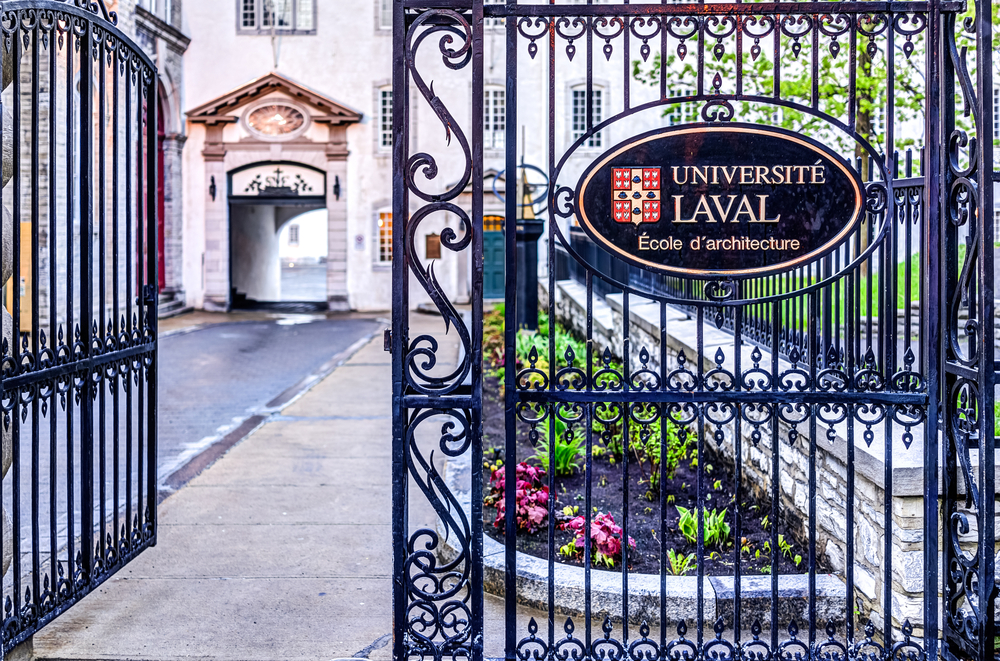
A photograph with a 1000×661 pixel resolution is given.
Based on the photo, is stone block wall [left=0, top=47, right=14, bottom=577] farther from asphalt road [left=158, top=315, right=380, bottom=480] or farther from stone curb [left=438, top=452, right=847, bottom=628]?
asphalt road [left=158, top=315, right=380, bottom=480]

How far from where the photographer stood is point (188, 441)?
27.7ft

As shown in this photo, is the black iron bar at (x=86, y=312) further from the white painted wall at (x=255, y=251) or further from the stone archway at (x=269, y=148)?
the white painted wall at (x=255, y=251)

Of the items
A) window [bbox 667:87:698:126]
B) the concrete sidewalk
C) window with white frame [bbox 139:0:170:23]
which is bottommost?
the concrete sidewalk

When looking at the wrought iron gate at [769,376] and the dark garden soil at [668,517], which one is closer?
the wrought iron gate at [769,376]

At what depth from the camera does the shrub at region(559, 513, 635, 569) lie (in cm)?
457

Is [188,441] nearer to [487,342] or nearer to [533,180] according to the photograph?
[487,342]

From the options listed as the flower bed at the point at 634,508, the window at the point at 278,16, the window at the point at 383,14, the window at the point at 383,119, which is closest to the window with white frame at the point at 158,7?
the window at the point at 278,16

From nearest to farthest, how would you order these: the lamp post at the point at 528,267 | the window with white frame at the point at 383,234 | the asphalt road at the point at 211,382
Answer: the asphalt road at the point at 211,382, the lamp post at the point at 528,267, the window with white frame at the point at 383,234

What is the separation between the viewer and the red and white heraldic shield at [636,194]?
11.5ft

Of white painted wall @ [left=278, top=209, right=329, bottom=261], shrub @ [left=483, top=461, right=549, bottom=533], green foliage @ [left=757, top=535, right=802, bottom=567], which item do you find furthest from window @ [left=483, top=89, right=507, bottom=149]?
white painted wall @ [left=278, top=209, right=329, bottom=261]

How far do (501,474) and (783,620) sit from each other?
1.87 meters

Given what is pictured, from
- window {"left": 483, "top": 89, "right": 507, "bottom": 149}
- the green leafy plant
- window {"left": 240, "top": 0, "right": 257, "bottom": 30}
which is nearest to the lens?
the green leafy plant

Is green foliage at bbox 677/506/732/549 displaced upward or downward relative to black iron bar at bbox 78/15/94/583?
downward

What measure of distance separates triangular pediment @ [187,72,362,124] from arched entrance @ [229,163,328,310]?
1580 millimetres
